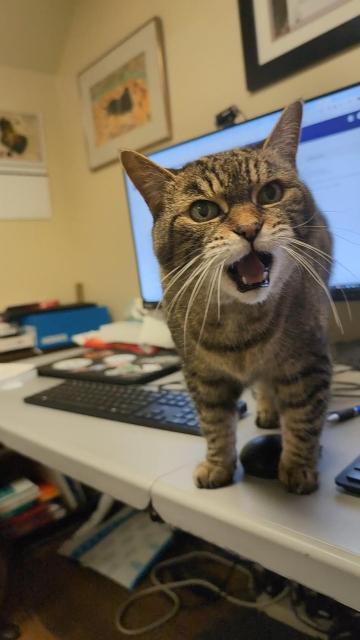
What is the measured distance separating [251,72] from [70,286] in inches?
45.6

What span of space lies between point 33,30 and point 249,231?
5.45 ft

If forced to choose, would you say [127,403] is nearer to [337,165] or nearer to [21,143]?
[337,165]

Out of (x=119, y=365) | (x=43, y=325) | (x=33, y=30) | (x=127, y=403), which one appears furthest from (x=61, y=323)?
(x=33, y=30)

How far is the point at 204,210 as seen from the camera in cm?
54

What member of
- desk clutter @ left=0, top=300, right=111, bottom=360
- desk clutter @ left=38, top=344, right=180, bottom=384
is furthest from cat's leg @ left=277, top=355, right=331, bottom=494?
desk clutter @ left=0, top=300, right=111, bottom=360

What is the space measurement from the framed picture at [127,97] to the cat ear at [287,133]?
2.84 feet

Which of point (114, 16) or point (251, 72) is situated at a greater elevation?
point (114, 16)

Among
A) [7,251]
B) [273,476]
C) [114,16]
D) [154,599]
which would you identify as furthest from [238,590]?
[114,16]

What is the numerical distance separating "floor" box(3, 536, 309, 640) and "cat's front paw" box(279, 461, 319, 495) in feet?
2.04

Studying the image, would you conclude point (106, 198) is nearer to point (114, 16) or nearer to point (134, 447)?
point (114, 16)

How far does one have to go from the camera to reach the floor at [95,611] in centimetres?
101

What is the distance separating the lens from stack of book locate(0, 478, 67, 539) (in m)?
1.34

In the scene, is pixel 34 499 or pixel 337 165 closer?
pixel 337 165

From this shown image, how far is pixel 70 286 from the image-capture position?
199cm
